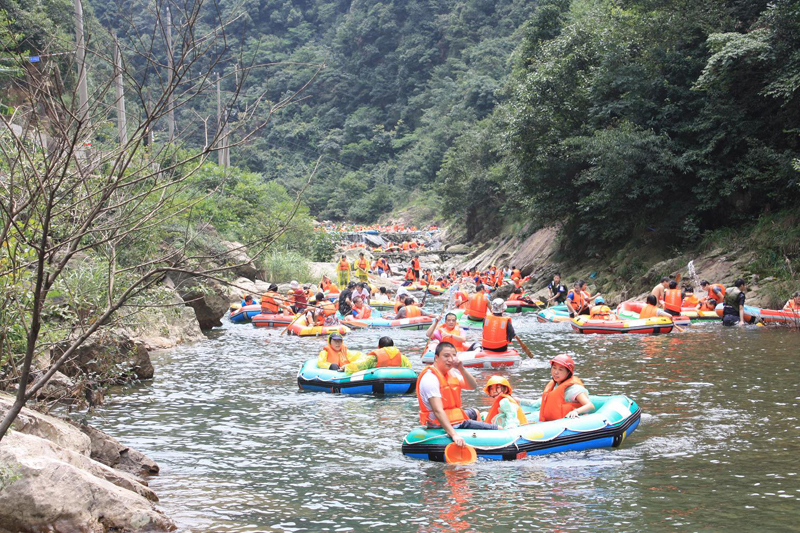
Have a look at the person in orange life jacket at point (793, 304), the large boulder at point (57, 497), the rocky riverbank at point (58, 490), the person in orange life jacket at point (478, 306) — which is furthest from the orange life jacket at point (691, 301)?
the large boulder at point (57, 497)

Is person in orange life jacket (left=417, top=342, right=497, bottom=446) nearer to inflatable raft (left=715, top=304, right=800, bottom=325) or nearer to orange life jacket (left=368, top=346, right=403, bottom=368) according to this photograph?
orange life jacket (left=368, top=346, right=403, bottom=368)

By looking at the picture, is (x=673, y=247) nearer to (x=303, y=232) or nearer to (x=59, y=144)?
(x=303, y=232)

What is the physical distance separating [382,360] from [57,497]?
644 centimetres

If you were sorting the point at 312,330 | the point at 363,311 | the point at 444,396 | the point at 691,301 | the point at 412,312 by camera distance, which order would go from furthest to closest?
the point at 363,311, the point at 412,312, the point at 691,301, the point at 312,330, the point at 444,396

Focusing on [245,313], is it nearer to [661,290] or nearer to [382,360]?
[382,360]

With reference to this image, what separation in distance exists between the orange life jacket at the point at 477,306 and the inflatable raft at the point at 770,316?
5.83 m

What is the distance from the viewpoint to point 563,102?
25125mm

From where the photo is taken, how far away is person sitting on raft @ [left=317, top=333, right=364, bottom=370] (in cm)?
1130

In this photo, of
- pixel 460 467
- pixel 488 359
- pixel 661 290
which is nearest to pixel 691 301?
pixel 661 290

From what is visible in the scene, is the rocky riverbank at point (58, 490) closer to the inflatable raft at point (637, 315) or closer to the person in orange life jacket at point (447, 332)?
the person in orange life jacket at point (447, 332)

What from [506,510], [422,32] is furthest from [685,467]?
[422,32]

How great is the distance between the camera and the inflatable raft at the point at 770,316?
51.7 feet

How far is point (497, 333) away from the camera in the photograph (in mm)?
12727

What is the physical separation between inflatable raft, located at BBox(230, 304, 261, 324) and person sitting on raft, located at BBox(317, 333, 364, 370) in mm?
9381
